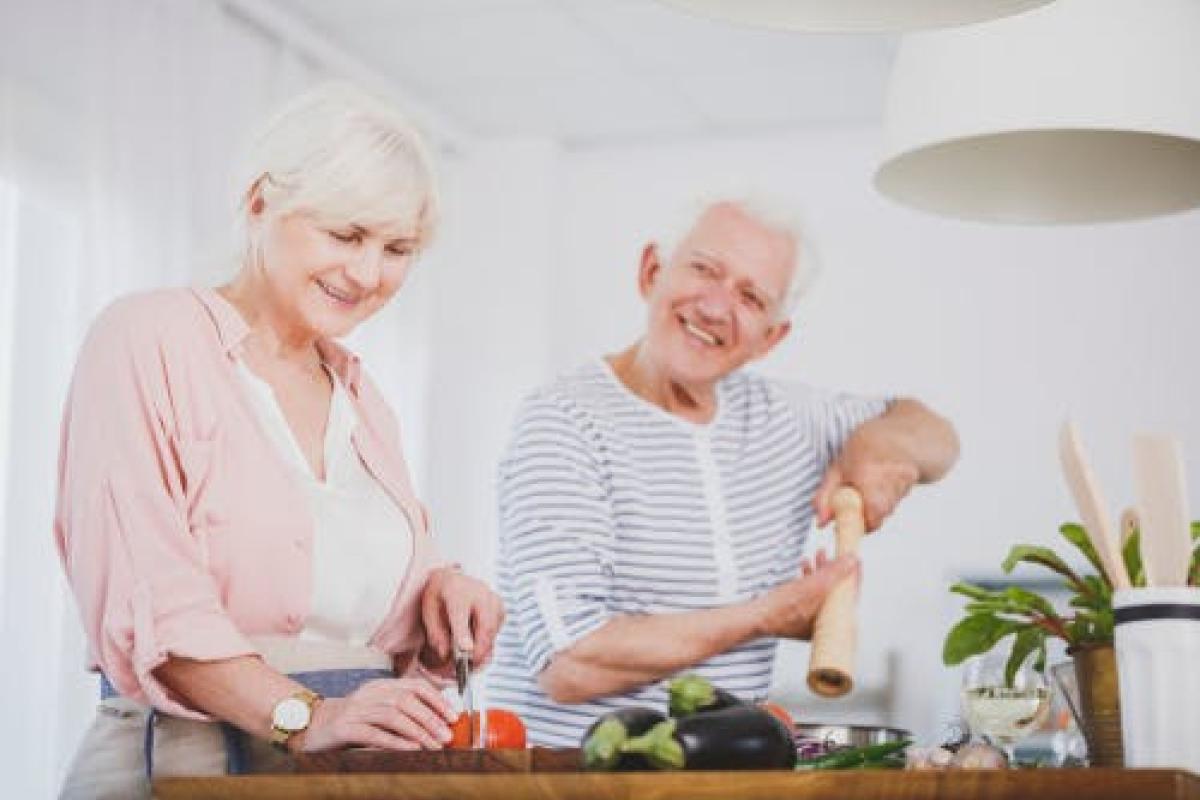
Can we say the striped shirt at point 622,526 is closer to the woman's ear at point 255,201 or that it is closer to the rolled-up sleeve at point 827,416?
the rolled-up sleeve at point 827,416

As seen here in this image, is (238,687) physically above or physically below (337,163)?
below

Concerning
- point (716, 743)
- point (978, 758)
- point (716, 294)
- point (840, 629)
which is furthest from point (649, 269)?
point (716, 743)

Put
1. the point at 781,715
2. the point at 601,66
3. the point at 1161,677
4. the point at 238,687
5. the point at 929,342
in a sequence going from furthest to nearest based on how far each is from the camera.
A: 1. the point at 929,342
2. the point at 601,66
3. the point at 781,715
4. the point at 238,687
5. the point at 1161,677

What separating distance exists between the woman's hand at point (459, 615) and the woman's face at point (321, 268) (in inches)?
11.9

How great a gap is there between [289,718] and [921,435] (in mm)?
1443

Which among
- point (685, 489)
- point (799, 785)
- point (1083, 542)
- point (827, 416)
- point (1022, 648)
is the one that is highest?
point (827, 416)

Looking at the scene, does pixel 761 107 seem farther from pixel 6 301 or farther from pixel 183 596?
pixel 183 596

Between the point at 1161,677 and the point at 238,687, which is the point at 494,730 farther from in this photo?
the point at 1161,677

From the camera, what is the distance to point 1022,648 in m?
2.02

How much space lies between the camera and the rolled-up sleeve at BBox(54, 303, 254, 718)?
6.01ft

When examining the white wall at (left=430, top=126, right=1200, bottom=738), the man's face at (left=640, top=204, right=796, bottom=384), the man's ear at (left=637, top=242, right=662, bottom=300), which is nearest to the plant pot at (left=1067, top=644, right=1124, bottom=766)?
the man's face at (left=640, top=204, right=796, bottom=384)

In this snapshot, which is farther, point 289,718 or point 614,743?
point 289,718

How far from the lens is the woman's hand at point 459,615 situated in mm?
2102

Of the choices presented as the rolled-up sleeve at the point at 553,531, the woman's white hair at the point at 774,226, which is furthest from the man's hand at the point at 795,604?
the woman's white hair at the point at 774,226
